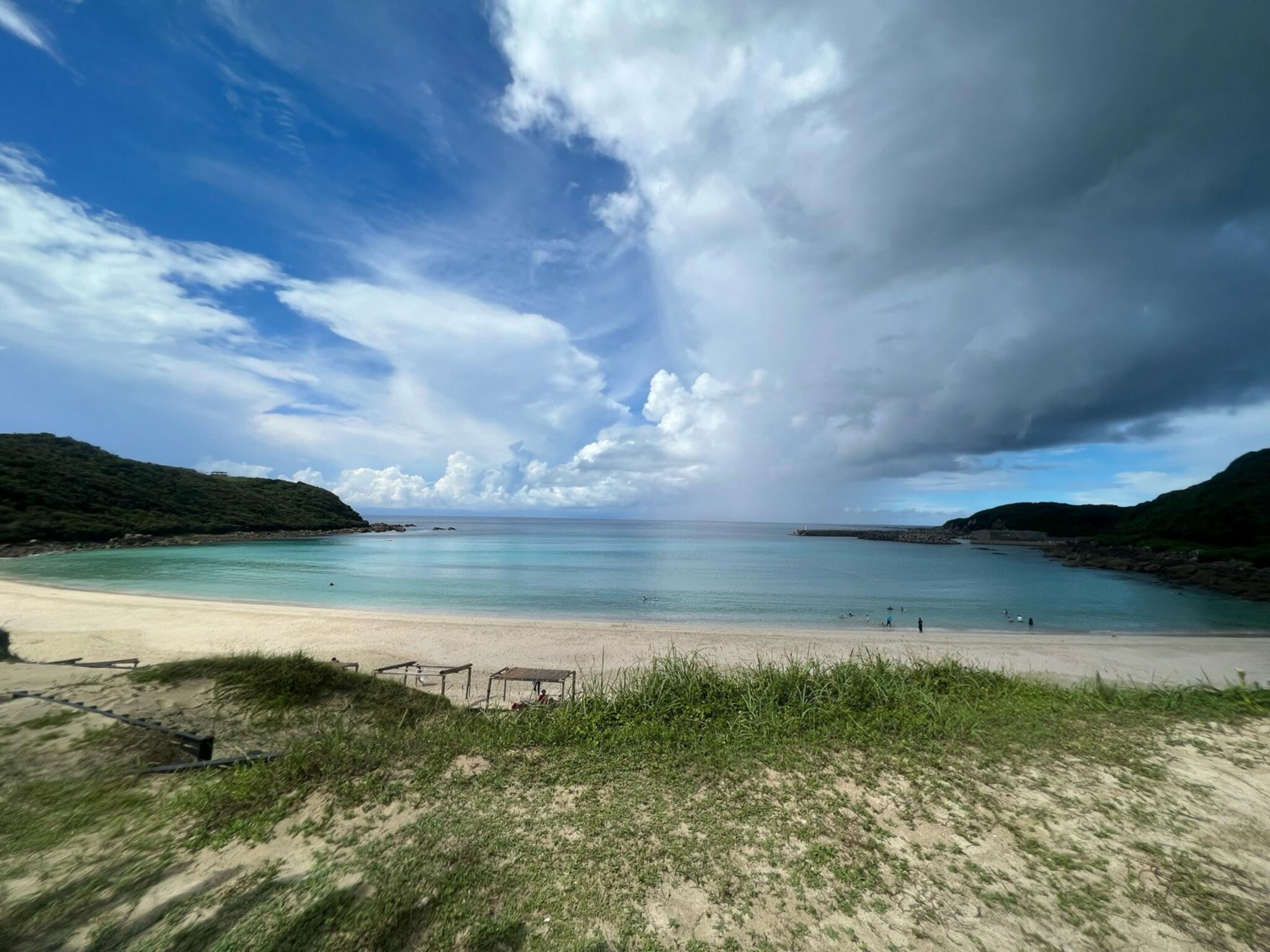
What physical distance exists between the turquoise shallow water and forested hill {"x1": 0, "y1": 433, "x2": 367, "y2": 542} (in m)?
11.3

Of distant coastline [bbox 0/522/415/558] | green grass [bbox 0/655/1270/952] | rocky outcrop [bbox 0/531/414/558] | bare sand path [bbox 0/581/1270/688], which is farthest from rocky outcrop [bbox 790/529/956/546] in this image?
rocky outcrop [bbox 0/531/414/558]

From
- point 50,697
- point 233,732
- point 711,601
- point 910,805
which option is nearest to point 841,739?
point 910,805

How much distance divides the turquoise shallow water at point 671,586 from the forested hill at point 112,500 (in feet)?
37.0

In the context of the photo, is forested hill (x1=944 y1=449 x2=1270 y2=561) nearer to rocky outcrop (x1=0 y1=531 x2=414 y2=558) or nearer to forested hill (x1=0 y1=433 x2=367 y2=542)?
rocky outcrop (x1=0 y1=531 x2=414 y2=558)

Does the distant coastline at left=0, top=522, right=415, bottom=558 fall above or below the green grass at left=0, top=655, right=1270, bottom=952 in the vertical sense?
above

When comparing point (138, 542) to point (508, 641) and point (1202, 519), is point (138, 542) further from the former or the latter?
point (1202, 519)

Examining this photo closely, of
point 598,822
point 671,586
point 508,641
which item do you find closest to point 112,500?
point 671,586

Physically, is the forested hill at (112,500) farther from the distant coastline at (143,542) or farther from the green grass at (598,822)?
the green grass at (598,822)

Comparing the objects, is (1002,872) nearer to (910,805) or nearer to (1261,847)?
(910,805)

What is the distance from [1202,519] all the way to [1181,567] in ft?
115

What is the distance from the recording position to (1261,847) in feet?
17.6

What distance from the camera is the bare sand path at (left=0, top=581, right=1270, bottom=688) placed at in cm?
1958

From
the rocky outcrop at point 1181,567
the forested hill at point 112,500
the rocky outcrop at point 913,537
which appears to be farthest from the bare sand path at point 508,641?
the rocky outcrop at point 913,537

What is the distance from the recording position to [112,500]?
78125mm
